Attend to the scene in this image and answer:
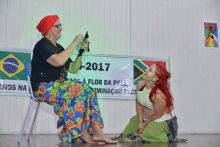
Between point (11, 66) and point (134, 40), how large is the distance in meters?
1.96

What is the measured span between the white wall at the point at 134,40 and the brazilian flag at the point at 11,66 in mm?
159

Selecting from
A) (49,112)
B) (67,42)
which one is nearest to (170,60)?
(67,42)

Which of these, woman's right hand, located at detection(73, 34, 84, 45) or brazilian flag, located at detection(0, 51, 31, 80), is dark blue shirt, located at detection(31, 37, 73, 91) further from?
brazilian flag, located at detection(0, 51, 31, 80)

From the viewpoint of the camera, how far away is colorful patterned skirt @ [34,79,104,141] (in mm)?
2547

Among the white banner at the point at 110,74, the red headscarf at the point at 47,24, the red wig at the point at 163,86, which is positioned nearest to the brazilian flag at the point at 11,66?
the white banner at the point at 110,74

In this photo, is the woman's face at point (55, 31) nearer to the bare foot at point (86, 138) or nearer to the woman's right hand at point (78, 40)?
the woman's right hand at point (78, 40)

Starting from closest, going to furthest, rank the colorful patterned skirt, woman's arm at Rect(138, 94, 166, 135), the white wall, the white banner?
1. the colorful patterned skirt
2. woman's arm at Rect(138, 94, 166, 135)
3. the white wall
4. the white banner

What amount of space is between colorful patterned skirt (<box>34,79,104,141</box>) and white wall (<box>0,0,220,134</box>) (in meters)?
1.59

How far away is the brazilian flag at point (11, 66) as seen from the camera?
13.2 feet

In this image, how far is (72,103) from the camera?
8.51 ft

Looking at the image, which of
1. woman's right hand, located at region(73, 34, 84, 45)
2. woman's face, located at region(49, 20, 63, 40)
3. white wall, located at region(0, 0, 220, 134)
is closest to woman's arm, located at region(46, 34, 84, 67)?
woman's right hand, located at region(73, 34, 84, 45)

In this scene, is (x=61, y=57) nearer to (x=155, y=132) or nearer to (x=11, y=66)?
(x=155, y=132)

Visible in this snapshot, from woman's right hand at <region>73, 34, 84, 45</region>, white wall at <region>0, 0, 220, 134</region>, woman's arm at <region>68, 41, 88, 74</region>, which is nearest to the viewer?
woman's right hand at <region>73, 34, 84, 45</region>

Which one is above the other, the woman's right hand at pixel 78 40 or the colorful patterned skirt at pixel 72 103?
the woman's right hand at pixel 78 40
